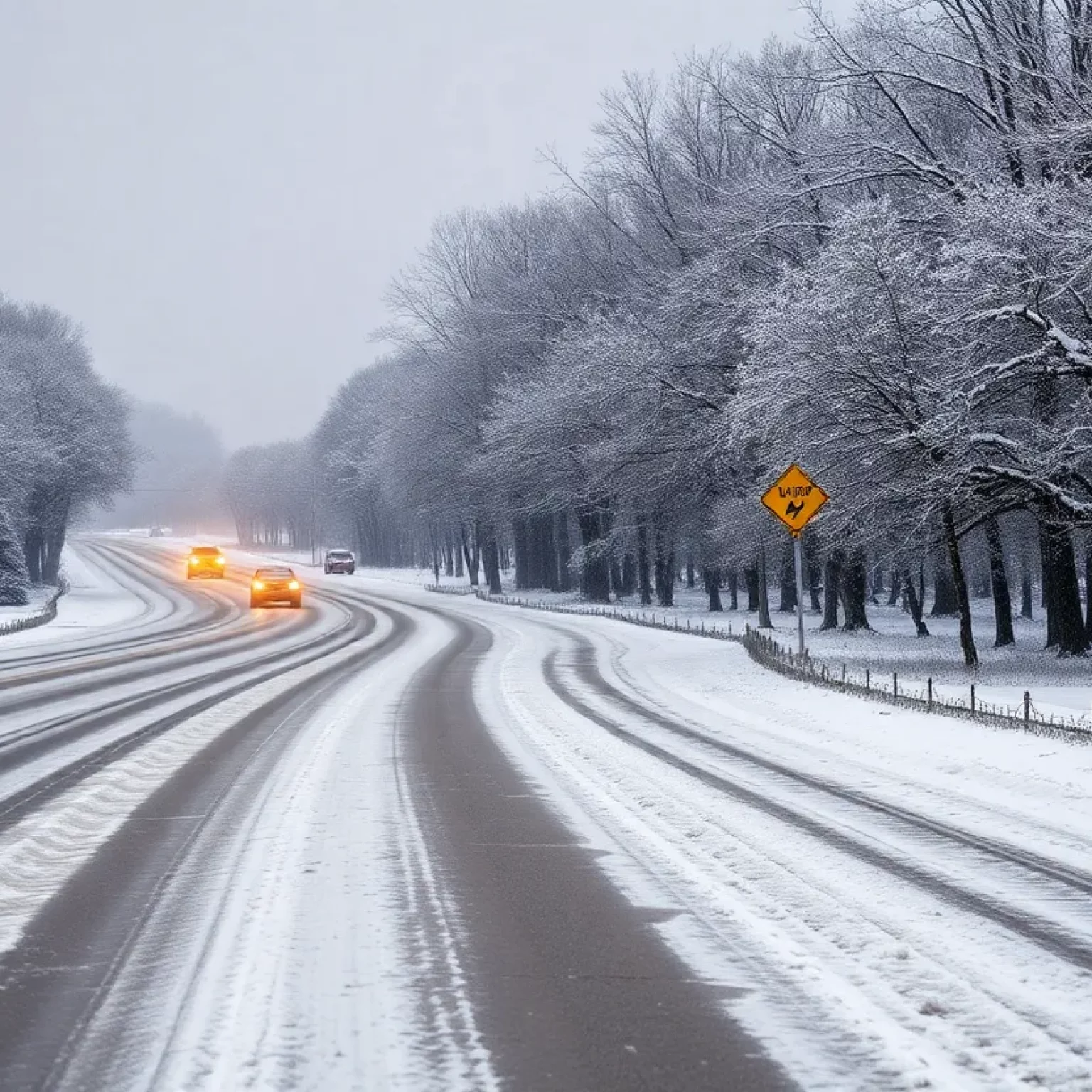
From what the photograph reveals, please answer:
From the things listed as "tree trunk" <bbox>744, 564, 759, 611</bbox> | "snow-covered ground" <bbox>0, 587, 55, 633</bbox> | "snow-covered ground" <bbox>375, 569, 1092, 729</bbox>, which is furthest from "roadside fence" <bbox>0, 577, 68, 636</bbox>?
"tree trunk" <bbox>744, 564, 759, 611</bbox>

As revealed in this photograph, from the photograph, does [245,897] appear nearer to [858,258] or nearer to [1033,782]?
[1033,782]

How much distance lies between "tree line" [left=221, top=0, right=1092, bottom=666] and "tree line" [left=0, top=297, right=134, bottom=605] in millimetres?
17544

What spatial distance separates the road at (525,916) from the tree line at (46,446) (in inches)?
1805

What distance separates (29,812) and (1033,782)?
7525 millimetres

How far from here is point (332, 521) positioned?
129000 millimetres

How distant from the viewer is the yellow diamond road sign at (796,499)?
2025 centimetres

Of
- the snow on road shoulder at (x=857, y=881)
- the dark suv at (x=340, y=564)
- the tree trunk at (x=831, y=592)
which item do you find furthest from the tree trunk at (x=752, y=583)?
the dark suv at (x=340, y=564)

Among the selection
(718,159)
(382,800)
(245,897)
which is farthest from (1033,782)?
(718,159)

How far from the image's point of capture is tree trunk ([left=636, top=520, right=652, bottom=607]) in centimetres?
4722

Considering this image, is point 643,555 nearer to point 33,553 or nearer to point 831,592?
point 831,592

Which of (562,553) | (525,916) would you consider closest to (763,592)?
(525,916)

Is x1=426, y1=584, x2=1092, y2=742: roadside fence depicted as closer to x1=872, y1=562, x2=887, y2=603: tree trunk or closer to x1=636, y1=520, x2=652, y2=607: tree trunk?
x1=636, y1=520, x2=652, y2=607: tree trunk

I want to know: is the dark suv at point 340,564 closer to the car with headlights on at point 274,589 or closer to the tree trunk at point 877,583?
the tree trunk at point 877,583

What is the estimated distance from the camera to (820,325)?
21922 millimetres
